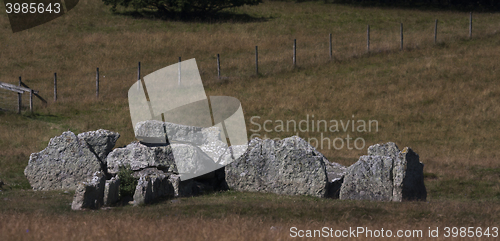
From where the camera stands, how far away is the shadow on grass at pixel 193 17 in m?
53.7

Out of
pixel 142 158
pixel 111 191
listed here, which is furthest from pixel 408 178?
pixel 111 191

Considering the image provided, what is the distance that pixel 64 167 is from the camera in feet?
52.3

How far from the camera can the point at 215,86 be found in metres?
31.3

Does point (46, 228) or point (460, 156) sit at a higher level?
point (46, 228)

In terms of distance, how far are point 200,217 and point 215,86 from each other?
20.4m

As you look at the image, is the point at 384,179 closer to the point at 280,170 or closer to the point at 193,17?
the point at 280,170

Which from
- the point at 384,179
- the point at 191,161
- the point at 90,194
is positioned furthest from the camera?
the point at 191,161

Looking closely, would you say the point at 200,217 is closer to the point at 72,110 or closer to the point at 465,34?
the point at 72,110

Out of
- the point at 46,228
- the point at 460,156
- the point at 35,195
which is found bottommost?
the point at 460,156

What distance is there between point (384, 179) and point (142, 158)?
23.3ft

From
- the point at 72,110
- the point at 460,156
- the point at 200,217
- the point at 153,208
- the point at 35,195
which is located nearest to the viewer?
the point at 200,217

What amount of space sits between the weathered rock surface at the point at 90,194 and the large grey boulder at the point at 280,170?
155 inches

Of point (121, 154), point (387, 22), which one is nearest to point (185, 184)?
point (121, 154)

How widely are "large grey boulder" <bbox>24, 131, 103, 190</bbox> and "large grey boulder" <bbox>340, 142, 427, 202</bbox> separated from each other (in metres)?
7.66
